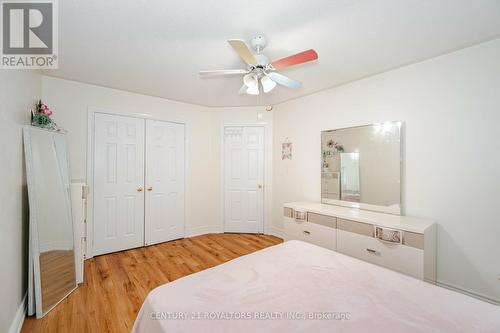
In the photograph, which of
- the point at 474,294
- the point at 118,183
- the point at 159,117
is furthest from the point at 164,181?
the point at 474,294

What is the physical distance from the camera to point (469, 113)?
2074 millimetres

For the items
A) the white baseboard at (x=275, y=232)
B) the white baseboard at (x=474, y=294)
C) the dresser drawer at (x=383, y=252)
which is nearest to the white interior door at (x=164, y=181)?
the white baseboard at (x=275, y=232)

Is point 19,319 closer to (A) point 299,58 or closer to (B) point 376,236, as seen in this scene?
(A) point 299,58

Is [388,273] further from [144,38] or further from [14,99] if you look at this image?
[14,99]

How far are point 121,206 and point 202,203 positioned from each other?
1.34 metres

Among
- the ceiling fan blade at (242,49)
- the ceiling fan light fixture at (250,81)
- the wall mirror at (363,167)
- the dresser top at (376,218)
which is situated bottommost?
the dresser top at (376,218)

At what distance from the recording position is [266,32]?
6.06ft

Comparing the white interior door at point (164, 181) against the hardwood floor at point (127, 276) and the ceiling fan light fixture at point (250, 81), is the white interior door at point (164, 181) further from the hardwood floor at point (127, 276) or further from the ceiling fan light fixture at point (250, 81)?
the ceiling fan light fixture at point (250, 81)

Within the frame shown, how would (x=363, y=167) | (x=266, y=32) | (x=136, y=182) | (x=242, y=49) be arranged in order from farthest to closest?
(x=136, y=182) < (x=363, y=167) < (x=266, y=32) < (x=242, y=49)

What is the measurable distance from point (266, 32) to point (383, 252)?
232 cm

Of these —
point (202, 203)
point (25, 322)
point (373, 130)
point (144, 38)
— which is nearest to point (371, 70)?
point (373, 130)

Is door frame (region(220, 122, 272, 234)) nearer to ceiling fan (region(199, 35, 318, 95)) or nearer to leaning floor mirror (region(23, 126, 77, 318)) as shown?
ceiling fan (region(199, 35, 318, 95))

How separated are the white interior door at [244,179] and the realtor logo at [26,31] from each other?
8.79 feet

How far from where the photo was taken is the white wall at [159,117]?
2.92 m
